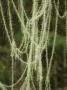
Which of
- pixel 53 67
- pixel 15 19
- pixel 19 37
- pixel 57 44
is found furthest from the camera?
→ pixel 53 67

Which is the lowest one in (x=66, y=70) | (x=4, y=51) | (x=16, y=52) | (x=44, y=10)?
(x=66, y=70)

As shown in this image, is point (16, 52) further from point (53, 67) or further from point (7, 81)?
point (53, 67)

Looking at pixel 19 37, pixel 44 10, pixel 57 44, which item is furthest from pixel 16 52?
pixel 57 44

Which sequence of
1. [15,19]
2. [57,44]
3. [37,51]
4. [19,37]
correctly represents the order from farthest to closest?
[57,44] < [19,37] < [15,19] < [37,51]

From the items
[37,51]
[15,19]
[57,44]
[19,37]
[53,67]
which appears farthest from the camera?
[53,67]

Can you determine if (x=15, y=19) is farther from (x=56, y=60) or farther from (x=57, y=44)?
(x=56, y=60)

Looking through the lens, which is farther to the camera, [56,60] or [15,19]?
[56,60]

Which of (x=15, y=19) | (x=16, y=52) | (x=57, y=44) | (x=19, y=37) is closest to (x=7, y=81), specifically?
(x=19, y=37)

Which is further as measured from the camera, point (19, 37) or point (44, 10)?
point (19, 37)

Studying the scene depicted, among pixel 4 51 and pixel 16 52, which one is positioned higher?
pixel 16 52
